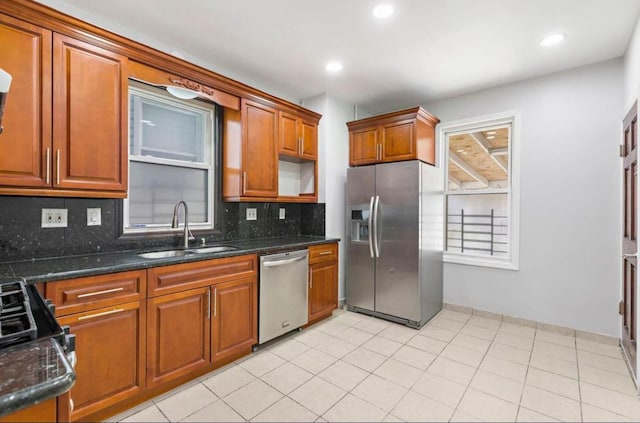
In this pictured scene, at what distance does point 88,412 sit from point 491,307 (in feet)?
11.9

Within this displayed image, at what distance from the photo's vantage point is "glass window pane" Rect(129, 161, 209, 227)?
2560mm

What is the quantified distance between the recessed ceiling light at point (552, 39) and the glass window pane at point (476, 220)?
1580 millimetres

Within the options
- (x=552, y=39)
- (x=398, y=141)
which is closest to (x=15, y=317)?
(x=398, y=141)

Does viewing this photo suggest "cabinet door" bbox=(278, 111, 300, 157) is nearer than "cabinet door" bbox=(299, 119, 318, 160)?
Yes

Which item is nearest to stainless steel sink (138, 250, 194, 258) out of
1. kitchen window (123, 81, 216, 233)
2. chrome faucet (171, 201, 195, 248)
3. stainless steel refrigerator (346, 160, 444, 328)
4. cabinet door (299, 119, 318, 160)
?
chrome faucet (171, 201, 195, 248)

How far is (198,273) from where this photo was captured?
2.23m

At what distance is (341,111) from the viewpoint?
3.95 metres

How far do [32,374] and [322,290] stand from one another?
279 cm

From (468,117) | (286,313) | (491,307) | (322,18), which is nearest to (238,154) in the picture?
(322,18)

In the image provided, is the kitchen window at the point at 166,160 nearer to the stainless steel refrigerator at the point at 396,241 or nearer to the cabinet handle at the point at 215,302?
the cabinet handle at the point at 215,302

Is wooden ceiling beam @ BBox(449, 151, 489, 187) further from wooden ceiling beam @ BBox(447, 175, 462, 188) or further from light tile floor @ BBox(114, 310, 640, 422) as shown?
light tile floor @ BBox(114, 310, 640, 422)

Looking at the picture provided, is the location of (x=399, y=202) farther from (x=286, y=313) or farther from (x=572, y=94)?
(x=572, y=94)

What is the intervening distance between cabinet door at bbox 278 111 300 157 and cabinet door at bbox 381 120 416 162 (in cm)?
101

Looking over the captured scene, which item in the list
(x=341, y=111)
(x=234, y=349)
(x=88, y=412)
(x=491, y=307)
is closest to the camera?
(x=88, y=412)
